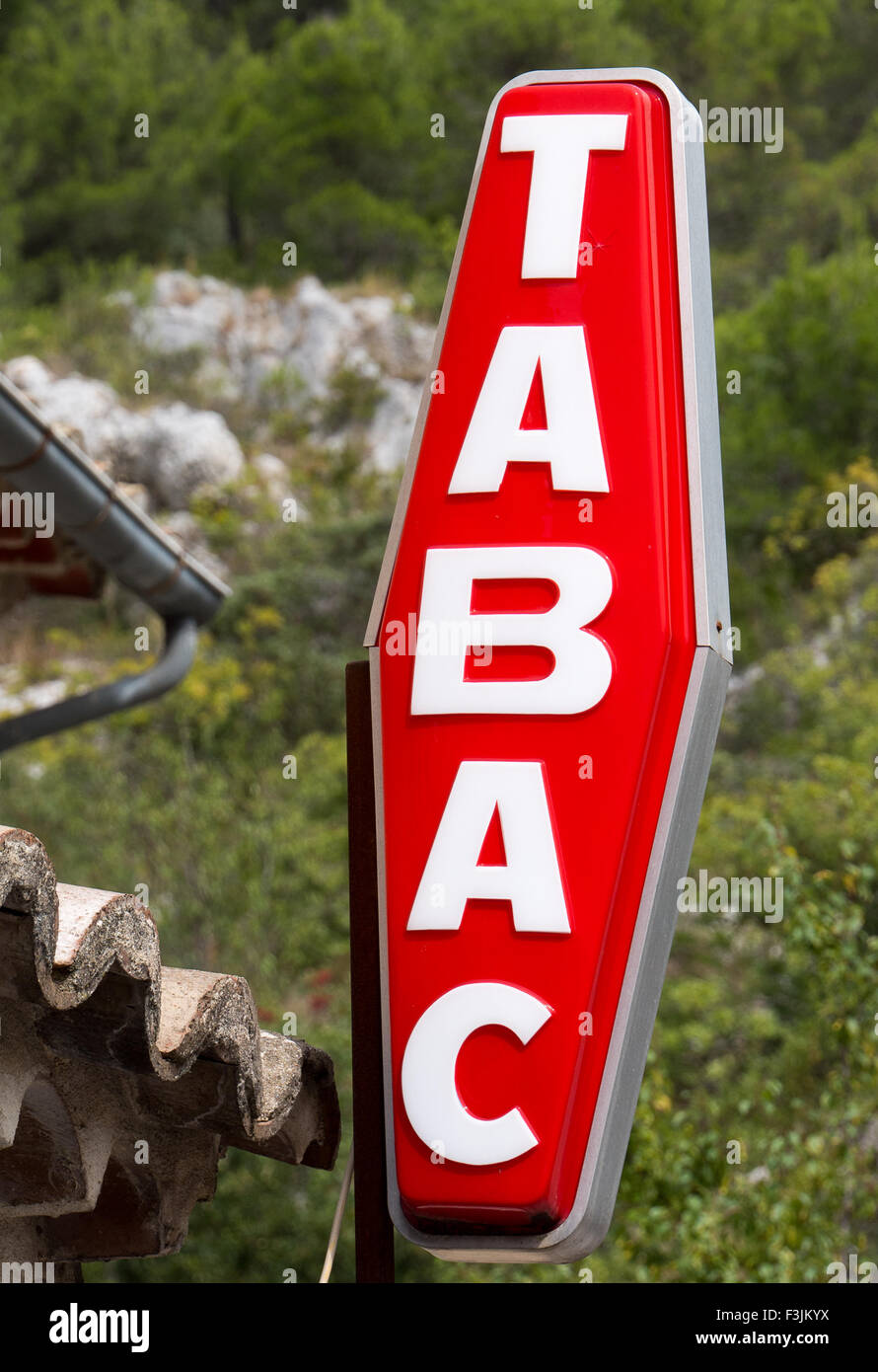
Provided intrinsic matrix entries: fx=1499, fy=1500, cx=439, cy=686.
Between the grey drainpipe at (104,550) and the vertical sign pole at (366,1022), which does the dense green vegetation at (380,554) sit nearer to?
the grey drainpipe at (104,550)

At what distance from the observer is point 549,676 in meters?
3.20

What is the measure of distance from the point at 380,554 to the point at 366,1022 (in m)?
20.4

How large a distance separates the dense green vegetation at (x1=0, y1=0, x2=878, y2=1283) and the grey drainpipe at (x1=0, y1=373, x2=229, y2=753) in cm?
346

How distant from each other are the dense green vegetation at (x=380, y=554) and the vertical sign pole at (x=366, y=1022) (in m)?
4.40

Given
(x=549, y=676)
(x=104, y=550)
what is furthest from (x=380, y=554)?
(x=549, y=676)

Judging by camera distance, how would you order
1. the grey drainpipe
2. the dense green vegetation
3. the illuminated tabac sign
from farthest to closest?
1. the dense green vegetation
2. the grey drainpipe
3. the illuminated tabac sign

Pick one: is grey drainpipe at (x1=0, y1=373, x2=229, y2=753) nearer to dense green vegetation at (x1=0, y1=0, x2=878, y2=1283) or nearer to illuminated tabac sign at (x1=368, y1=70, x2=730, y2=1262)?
illuminated tabac sign at (x1=368, y1=70, x2=730, y2=1262)

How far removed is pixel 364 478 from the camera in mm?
27516

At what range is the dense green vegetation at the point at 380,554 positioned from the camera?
29.9ft

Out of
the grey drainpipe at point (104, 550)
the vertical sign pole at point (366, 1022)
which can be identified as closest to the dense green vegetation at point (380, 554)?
the grey drainpipe at point (104, 550)

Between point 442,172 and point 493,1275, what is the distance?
92.5 feet

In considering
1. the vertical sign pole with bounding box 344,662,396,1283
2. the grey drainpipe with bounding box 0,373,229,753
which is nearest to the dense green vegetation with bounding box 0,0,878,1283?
the grey drainpipe with bounding box 0,373,229,753

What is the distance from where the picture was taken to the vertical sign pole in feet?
9.97

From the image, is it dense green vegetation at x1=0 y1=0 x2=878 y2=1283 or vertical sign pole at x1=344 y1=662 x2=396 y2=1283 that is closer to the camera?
vertical sign pole at x1=344 y1=662 x2=396 y2=1283
